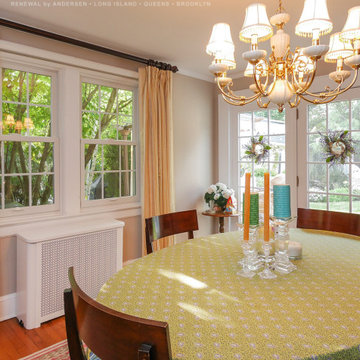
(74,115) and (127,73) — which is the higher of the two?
(127,73)

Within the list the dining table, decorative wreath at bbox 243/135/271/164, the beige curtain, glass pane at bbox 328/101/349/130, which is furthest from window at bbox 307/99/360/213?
the dining table

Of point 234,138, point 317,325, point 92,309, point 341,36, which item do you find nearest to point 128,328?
point 92,309

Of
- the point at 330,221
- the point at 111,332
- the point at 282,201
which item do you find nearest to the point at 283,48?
the point at 282,201

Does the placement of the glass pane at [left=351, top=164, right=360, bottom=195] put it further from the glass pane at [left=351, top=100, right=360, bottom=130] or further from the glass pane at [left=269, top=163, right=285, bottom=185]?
the glass pane at [left=269, top=163, right=285, bottom=185]

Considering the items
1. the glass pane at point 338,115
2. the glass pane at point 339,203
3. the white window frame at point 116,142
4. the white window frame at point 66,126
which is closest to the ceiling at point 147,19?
the white window frame at point 66,126

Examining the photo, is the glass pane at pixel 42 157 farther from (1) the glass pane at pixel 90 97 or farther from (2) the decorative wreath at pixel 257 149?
(2) the decorative wreath at pixel 257 149

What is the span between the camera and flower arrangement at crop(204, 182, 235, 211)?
4.03 metres

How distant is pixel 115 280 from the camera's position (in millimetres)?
1373

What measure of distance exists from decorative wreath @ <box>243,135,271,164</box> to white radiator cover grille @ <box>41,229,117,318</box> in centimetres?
211

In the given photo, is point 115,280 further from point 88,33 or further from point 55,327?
point 88,33

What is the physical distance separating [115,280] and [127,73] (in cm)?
266

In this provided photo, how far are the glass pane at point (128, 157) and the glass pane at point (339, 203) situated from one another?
2263mm

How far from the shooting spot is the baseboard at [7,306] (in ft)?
8.82

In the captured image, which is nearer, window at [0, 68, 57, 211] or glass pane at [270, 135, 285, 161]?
window at [0, 68, 57, 211]
